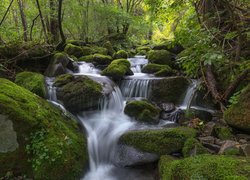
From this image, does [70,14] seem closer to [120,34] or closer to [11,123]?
[120,34]

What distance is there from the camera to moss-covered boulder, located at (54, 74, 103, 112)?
5.82 metres

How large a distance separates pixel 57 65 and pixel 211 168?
5.98 meters

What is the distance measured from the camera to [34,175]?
3381 mm

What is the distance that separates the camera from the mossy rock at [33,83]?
18.6ft

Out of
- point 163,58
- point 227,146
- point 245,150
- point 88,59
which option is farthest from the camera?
point 88,59

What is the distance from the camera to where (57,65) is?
7387 millimetres

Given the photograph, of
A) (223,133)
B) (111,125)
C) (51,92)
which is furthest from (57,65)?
(223,133)

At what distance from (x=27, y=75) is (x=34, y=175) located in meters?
3.57

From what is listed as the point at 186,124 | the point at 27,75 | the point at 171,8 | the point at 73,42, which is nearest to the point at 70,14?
the point at 73,42

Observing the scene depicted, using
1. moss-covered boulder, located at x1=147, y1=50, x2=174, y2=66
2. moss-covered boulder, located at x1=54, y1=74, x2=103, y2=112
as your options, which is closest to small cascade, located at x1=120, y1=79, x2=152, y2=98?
moss-covered boulder, located at x1=54, y1=74, x2=103, y2=112

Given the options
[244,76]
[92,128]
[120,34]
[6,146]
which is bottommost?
[92,128]

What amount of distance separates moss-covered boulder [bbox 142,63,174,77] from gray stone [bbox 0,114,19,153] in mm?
5363

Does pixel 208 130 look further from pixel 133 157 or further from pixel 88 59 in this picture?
pixel 88 59

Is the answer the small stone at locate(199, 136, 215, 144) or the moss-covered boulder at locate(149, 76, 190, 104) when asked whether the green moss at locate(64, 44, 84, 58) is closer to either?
the moss-covered boulder at locate(149, 76, 190, 104)
